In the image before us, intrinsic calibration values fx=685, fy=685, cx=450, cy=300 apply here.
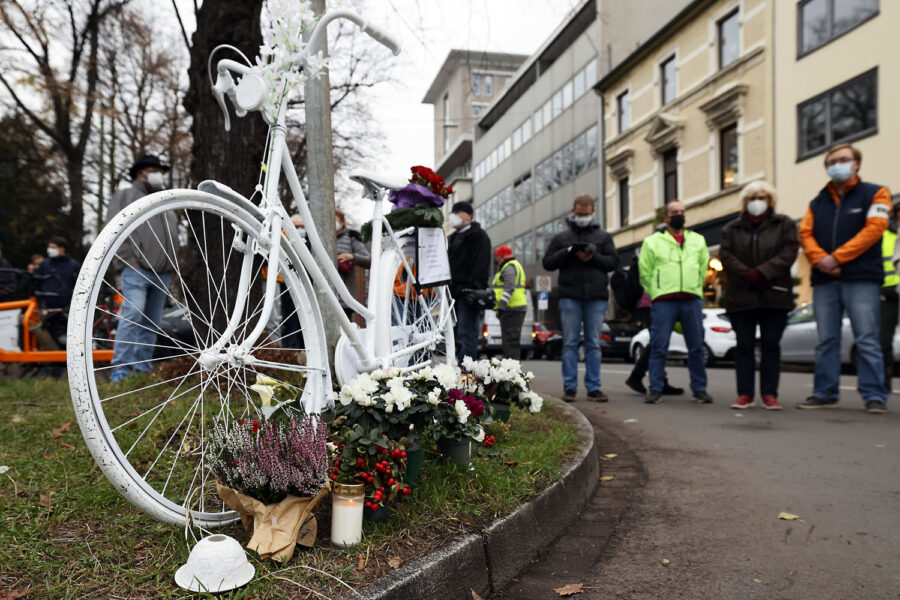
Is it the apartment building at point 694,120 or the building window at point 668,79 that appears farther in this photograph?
the building window at point 668,79

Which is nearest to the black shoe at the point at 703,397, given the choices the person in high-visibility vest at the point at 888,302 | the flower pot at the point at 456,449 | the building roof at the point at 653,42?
the person in high-visibility vest at the point at 888,302

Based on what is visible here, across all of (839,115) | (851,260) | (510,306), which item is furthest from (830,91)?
(851,260)

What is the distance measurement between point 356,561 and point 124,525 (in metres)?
0.81

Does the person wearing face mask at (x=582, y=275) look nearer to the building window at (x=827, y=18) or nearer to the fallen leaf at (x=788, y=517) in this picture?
the fallen leaf at (x=788, y=517)

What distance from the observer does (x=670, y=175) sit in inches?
882

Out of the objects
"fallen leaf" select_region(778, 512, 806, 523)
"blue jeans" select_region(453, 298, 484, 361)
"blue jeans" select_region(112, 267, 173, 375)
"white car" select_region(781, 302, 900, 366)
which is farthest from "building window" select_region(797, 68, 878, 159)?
"blue jeans" select_region(112, 267, 173, 375)

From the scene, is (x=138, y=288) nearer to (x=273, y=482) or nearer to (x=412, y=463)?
(x=412, y=463)

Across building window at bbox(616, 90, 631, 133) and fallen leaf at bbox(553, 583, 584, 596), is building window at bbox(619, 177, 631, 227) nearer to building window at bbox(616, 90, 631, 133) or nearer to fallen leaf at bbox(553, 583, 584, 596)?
building window at bbox(616, 90, 631, 133)

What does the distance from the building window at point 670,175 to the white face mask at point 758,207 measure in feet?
54.2

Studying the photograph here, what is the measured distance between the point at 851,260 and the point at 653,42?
1919 cm

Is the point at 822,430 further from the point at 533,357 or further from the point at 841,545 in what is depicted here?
the point at 533,357

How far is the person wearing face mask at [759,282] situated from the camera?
5758 mm

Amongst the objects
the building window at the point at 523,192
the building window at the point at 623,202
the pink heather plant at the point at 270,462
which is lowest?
the pink heather plant at the point at 270,462

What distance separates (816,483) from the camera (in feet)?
11.3
